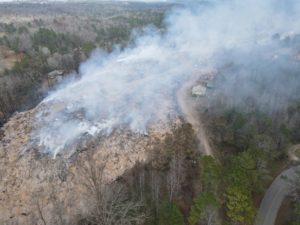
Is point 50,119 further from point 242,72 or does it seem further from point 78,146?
point 242,72

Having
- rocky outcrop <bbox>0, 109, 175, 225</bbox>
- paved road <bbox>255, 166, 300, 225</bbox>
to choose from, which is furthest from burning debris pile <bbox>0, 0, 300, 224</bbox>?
paved road <bbox>255, 166, 300, 225</bbox>

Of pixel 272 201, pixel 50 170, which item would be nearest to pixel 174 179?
pixel 272 201

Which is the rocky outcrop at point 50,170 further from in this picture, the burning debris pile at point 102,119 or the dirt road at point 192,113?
the dirt road at point 192,113

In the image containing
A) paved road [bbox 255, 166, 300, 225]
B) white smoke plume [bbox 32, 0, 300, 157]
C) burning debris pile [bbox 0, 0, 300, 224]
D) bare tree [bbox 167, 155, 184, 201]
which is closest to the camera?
bare tree [bbox 167, 155, 184, 201]

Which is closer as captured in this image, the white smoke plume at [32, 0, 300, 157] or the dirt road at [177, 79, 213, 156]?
the dirt road at [177, 79, 213, 156]

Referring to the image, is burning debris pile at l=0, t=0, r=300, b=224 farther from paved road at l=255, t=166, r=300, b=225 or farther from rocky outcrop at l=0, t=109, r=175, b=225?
paved road at l=255, t=166, r=300, b=225

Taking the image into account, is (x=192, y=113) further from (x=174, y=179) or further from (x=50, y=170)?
(x=50, y=170)

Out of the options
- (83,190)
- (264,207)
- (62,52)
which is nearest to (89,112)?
(83,190)
